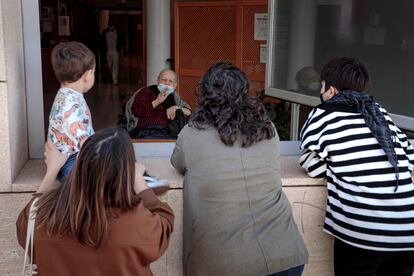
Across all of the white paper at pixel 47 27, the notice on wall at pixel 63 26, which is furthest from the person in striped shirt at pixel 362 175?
the notice on wall at pixel 63 26

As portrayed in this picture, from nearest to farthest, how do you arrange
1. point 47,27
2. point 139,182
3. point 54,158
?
point 139,182
point 54,158
point 47,27

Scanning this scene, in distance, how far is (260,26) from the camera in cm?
564

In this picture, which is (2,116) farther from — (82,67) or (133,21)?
(133,21)

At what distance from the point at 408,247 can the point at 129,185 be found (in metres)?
1.37

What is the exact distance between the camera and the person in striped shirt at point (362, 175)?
2.26 metres

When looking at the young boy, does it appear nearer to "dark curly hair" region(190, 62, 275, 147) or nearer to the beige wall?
the beige wall

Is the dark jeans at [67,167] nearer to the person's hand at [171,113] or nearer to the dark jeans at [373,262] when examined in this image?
the dark jeans at [373,262]

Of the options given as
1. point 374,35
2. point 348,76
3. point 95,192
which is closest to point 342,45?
point 374,35

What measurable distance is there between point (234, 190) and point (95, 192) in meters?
0.67

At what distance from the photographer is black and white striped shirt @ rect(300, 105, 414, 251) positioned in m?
2.25

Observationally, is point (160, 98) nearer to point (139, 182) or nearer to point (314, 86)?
→ point (314, 86)

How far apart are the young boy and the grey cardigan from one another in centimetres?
51

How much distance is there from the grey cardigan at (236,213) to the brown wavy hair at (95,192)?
1.67 feet

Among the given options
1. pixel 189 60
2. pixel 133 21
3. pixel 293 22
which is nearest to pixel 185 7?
pixel 189 60
